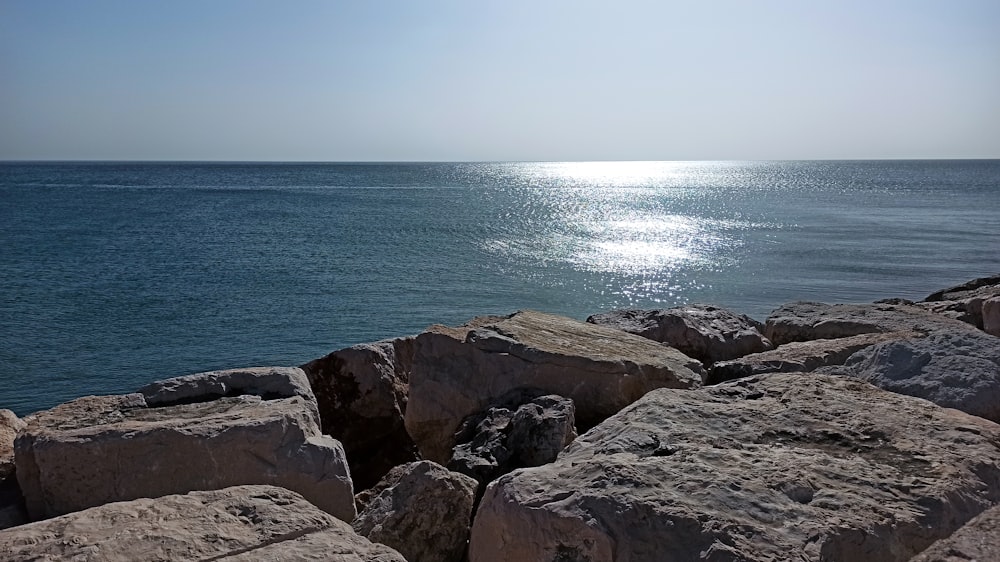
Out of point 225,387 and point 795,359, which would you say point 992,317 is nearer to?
point 795,359

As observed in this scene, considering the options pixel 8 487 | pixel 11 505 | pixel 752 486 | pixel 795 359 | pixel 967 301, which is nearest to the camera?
pixel 752 486

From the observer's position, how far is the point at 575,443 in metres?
3.35

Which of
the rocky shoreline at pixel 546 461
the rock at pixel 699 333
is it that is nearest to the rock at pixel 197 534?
the rocky shoreline at pixel 546 461

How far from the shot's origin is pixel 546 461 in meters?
4.06

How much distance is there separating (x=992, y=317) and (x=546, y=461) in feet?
13.8

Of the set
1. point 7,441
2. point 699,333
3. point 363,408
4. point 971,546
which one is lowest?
point 363,408

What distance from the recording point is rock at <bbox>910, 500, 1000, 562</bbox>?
185 centimetres

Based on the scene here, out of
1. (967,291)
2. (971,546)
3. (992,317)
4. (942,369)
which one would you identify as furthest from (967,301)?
(971,546)

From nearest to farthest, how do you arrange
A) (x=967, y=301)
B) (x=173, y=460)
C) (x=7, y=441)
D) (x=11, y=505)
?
(x=173, y=460)
(x=11, y=505)
(x=7, y=441)
(x=967, y=301)

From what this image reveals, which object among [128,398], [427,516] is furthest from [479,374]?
[128,398]

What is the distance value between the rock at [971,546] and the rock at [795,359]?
9.43 feet

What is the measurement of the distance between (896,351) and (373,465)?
3.30 m

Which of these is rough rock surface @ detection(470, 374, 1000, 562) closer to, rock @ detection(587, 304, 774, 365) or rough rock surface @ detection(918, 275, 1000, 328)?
rock @ detection(587, 304, 774, 365)

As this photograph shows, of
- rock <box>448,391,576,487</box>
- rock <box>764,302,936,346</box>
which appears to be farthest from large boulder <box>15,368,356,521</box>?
rock <box>764,302,936,346</box>
